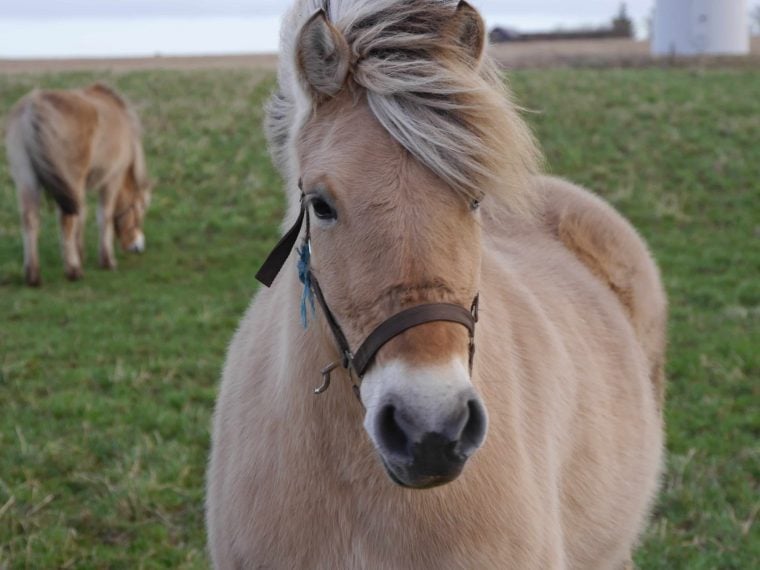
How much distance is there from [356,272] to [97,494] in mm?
3365

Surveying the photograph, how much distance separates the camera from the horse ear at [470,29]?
244cm

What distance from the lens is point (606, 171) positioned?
14672 millimetres

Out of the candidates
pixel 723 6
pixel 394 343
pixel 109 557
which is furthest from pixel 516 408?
pixel 723 6

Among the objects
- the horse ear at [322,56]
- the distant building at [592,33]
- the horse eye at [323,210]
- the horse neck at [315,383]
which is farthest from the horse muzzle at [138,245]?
the distant building at [592,33]

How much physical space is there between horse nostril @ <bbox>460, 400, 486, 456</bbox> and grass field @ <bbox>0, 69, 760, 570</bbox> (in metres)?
2.68

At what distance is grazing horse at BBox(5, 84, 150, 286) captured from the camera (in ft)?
34.3

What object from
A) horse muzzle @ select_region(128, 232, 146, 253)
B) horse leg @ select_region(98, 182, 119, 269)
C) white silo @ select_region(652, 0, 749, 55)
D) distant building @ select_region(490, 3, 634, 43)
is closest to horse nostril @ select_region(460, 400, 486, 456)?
horse leg @ select_region(98, 182, 119, 269)

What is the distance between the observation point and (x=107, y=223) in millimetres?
11453

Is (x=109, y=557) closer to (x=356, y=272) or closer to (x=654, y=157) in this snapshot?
(x=356, y=272)

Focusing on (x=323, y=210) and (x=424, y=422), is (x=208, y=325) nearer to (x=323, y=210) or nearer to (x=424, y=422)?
(x=323, y=210)

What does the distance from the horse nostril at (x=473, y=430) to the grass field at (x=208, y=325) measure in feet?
8.81

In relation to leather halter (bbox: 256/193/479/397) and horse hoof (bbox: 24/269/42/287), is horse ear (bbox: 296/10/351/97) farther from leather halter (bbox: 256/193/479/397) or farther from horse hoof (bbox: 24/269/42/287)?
horse hoof (bbox: 24/269/42/287)

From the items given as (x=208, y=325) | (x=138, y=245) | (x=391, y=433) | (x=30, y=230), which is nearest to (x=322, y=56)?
(x=391, y=433)

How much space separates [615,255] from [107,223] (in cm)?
846
